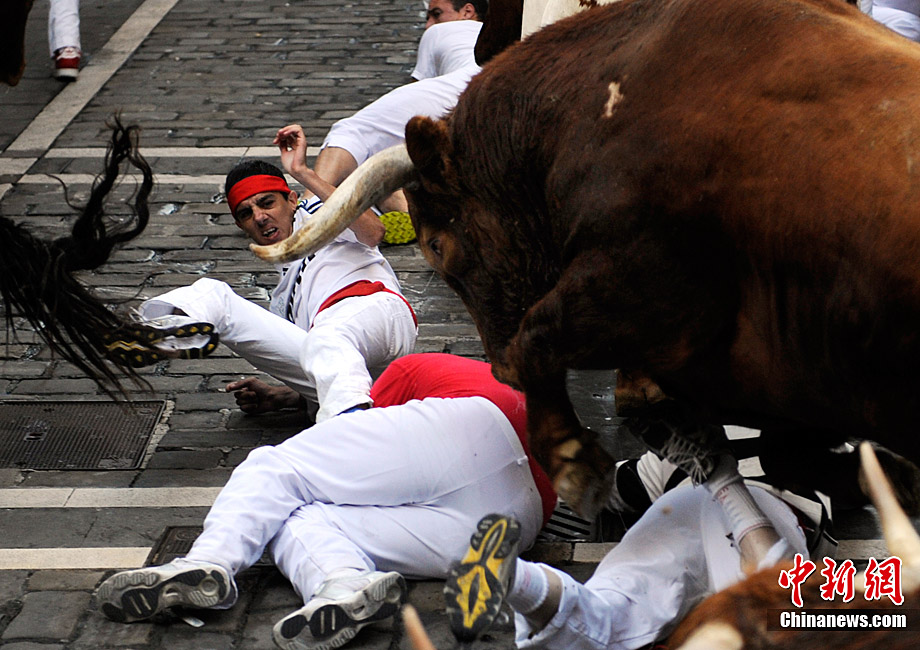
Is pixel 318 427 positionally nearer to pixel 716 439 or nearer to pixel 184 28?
pixel 716 439

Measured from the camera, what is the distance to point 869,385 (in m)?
2.86

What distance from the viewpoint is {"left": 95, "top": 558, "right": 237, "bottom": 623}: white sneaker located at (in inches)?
157

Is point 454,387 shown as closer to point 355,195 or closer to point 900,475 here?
point 355,195

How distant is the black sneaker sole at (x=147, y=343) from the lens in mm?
5281

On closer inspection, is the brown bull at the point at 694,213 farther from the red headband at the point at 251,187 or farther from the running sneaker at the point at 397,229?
the running sneaker at the point at 397,229

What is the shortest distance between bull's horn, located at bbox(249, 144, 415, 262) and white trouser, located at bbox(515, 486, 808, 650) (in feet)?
4.10

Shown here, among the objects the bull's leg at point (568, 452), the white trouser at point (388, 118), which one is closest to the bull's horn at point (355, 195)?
the bull's leg at point (568, 452)

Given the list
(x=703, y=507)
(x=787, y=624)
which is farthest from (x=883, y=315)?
(x=703, y=507)

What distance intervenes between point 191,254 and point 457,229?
4338 millimetres

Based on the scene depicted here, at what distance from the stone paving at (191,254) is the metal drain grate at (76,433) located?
3.5 inches

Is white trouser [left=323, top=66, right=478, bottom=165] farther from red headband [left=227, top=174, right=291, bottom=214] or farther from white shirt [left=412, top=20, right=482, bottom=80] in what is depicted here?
red headband [left=227, top=174, right=291, bottom=214]

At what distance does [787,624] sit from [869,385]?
1220mm

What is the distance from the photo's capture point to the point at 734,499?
12.1 ft

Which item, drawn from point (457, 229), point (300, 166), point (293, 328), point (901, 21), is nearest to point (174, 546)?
point (293, 328)
